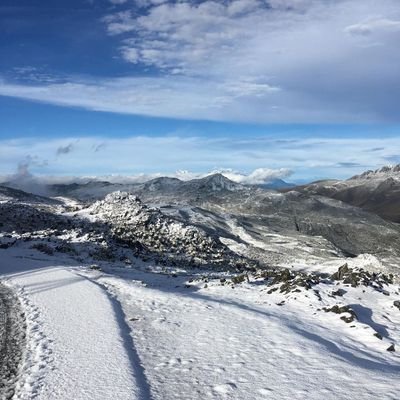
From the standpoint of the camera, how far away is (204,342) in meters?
15.3

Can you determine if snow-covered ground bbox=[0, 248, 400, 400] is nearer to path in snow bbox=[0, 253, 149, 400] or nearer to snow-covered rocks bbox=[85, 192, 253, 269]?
path in snow bbox=[0, 253, 149, 400]

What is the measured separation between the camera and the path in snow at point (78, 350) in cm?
1074

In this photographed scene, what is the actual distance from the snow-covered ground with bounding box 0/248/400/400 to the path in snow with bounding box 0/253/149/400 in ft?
0.11

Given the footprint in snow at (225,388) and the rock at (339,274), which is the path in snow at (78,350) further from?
the rock at (339,274)

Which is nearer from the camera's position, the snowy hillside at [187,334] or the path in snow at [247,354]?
the path in snow at [247,354]

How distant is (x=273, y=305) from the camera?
2162cm

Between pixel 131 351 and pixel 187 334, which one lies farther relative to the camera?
pixel 187 334

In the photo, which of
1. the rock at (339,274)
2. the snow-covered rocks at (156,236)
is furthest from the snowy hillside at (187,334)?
the snow-covered rocks at (156,236)

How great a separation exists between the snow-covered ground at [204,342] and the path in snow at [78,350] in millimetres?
33

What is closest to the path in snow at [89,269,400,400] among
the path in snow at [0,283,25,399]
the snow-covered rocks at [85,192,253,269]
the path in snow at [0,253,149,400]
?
the path in snow at [0,253,149,400]

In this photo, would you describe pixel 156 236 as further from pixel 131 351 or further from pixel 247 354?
pixel 247 354

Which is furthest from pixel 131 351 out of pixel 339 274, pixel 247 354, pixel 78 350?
pixel 339 274

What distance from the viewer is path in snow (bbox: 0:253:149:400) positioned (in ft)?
35.2

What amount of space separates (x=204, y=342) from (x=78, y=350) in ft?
14.0
